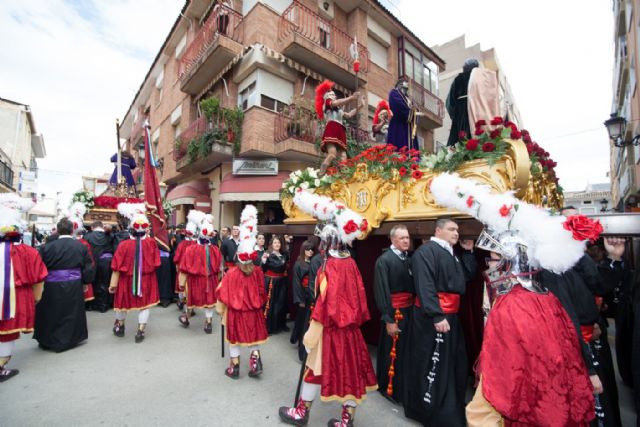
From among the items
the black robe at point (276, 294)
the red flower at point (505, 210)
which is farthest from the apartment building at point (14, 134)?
the red flower at point (505, 210)

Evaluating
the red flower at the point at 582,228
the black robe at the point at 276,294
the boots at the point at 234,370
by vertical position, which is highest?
the red flower at the point at 582,228

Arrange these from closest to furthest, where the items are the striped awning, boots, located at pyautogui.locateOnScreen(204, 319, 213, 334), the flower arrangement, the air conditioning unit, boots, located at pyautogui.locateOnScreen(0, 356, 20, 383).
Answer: boots, located at pyautogui.locateOnScreen(0, 356, 20, 383), boots, located at pyautogui.locateOnScreen(204, 319, 213, 334), the flower arrangement, the striped awning, the air conditioning unit

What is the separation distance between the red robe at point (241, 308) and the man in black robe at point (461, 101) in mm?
3893

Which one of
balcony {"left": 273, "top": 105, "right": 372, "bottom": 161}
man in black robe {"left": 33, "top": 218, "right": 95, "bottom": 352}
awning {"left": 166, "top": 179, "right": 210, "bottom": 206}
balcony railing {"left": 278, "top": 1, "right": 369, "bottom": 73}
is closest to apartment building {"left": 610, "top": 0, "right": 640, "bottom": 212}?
balcony {"left": 273, "top": 105, "right": 372, "bottom": 161}

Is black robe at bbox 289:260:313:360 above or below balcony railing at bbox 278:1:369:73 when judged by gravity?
below

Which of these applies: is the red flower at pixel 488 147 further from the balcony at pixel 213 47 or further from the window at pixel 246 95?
the balcony at pixel 213 47

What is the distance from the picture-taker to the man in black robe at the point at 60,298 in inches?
201

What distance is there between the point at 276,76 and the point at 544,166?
1006cm

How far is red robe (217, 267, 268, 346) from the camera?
162 inches

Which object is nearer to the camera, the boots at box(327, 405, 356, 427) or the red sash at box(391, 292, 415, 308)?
the boots at box(327, 405, 356, 427)

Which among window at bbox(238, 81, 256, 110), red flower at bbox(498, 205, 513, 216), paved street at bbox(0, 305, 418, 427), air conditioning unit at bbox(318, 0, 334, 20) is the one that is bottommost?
paved street at bbox(0, 305, 418, 427)

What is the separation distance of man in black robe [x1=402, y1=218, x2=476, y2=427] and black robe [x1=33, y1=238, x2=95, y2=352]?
5.57m

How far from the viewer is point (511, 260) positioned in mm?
2121

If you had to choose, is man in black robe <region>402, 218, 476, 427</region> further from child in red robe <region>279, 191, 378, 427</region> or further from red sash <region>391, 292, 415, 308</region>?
child in red robe <region>279, 191, 378, 427</region>
